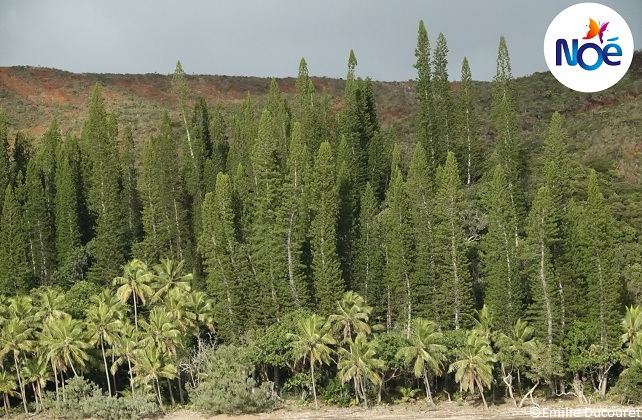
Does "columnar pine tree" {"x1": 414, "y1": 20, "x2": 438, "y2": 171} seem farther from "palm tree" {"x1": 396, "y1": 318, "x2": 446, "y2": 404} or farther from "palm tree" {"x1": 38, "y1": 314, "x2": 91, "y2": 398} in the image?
"palm tree" {"x1": 38, "y1": 314, "x2": 91, "y2": 398}

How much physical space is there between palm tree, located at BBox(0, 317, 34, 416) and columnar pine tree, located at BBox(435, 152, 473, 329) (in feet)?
88.2

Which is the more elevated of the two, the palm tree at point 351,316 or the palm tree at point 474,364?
the palm tree at point 351,316

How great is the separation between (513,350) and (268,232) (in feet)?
62.8

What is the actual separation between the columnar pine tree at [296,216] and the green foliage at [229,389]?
21.5 ft

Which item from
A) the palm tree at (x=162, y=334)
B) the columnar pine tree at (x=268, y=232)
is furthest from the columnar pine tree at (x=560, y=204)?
the palm tree at (x=162, y=334)

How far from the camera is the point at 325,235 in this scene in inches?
2256

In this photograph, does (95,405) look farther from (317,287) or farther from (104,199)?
(104,199)

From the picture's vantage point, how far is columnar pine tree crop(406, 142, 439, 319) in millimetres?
55625

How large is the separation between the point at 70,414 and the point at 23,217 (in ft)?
68.0

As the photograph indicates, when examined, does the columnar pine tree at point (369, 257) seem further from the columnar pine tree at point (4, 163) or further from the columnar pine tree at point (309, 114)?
the columnar pine tree at point (4, 163)

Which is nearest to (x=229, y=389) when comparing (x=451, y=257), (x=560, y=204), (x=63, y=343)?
(x=63, y=343)

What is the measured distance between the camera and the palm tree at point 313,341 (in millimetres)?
51219

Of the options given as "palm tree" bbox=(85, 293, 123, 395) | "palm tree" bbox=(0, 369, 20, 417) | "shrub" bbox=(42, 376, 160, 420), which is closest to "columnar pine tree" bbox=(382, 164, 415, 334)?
"shrub" bbox=(42, 376, 160, 420)

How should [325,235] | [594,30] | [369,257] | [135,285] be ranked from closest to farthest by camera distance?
1. [594,30]
2. [135,285]
3. [325,235]
4. [369,257]
